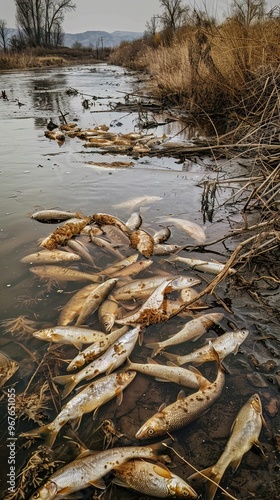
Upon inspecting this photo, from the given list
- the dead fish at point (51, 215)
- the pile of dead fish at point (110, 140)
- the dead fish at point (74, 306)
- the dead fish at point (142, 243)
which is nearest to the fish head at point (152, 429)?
the dead fish at point (74, 306)

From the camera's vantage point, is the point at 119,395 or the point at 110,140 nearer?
the point at 119,395

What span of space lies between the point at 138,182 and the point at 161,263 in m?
3.25

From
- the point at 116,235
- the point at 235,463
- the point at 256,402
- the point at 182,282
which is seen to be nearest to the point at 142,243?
the point at 116,235

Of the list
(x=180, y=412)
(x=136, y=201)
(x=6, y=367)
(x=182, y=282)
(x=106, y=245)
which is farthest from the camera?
(x=136, y=201)

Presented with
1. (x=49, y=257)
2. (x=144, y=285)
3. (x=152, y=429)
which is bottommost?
(x=152, y=429)

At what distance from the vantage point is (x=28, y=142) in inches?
414

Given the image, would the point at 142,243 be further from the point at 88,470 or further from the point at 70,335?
the point at 88,470

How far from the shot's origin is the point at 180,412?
247cm

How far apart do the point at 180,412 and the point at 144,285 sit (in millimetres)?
1544

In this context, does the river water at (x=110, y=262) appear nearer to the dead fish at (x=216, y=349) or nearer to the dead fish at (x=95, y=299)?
the dead fish at (x=216, y=349)

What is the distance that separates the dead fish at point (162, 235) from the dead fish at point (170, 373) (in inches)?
81.2

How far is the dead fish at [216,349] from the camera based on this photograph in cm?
298

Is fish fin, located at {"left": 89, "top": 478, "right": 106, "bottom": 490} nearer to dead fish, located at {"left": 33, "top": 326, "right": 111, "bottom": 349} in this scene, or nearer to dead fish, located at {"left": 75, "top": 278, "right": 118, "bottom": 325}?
dead fish, located at {"left": 33, "top": 326, "right": 111, "bottom": 349}

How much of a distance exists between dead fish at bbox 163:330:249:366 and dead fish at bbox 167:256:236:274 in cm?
102
